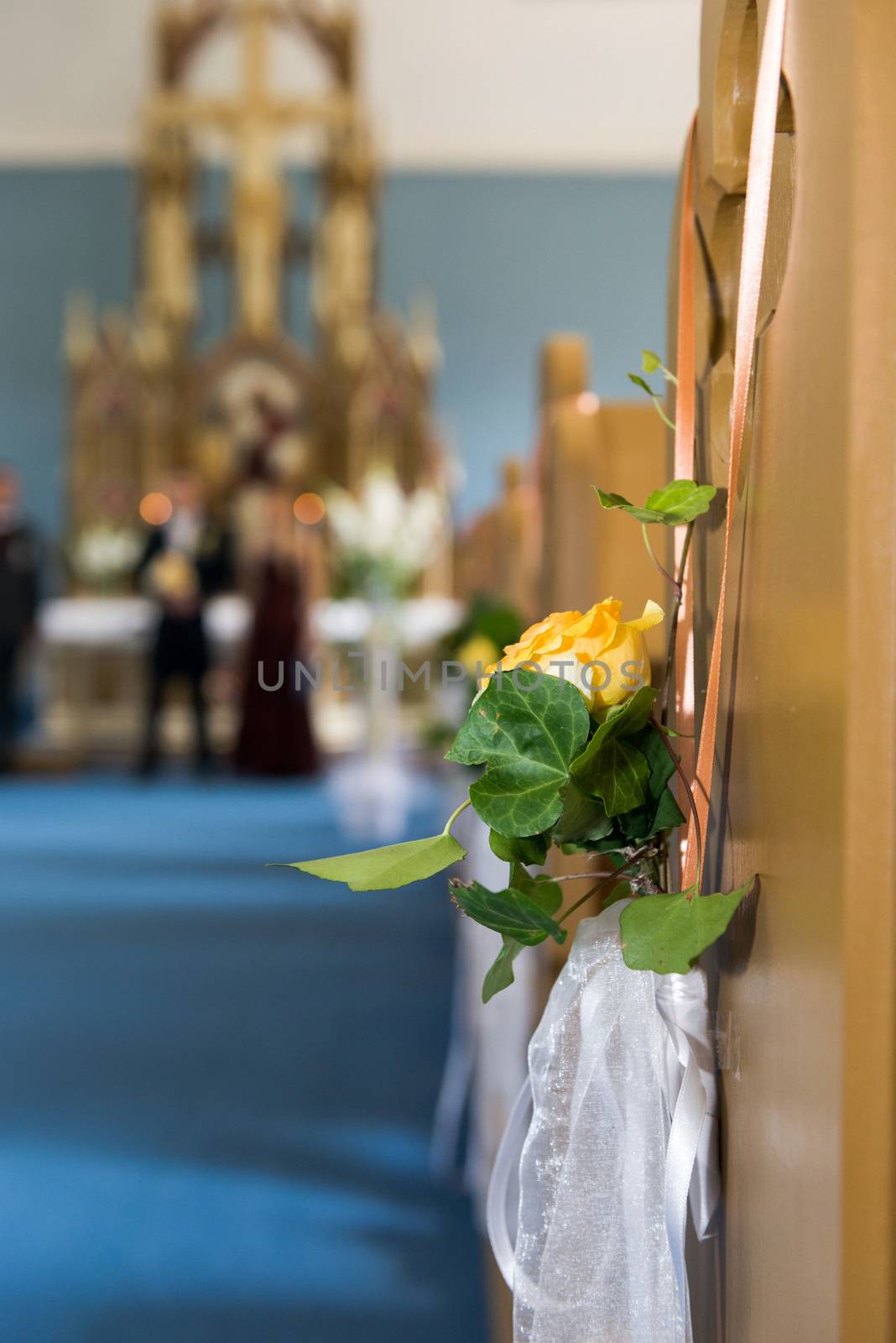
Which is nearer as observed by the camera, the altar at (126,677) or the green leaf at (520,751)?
the green leaf at (520,751)

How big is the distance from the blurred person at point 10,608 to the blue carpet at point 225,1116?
3.91 m

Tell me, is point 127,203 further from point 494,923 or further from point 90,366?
point 494,923

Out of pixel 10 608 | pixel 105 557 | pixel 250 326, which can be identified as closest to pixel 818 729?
pixel 10 608

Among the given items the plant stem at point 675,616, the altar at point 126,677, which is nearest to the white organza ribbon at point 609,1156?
the plant stem at point 675,616

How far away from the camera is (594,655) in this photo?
2.24ft

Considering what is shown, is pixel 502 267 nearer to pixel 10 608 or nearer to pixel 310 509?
pixel 310 509

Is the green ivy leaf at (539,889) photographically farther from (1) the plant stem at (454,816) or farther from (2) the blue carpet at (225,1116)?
(2) the blue carpet at (225,1116)

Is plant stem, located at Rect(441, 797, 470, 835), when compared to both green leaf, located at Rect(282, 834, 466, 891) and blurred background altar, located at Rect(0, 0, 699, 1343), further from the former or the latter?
blurred background altar, located at Rect(0, 0, 699, 1343)

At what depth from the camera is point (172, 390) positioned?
32.6 feet

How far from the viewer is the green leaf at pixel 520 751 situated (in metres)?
0.65

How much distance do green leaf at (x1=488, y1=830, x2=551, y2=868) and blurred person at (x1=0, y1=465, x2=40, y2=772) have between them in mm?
8222

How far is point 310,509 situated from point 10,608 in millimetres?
2149

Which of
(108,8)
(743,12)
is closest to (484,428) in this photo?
(108,8)

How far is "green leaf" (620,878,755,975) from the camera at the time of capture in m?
0.59
